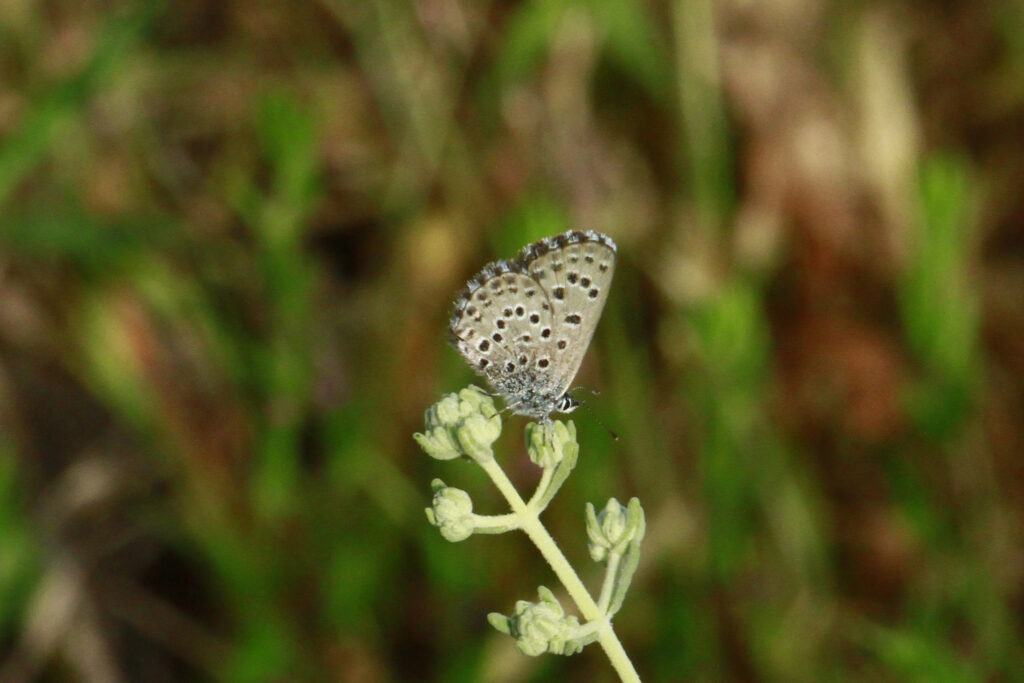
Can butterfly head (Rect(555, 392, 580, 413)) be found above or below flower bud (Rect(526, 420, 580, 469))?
below

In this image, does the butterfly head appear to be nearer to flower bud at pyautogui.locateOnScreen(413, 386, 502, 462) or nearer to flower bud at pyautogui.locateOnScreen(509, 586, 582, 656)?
flower bud at pyautogui.locateOnScreen(413, 386, 502, 462)

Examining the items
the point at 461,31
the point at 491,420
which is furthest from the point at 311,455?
the point at 491,420

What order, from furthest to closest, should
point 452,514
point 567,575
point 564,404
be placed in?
point 564,404, point 452,514, point 567,575

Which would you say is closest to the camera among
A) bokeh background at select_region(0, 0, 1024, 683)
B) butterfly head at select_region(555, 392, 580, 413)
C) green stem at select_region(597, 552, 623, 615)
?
green stem at select_region(597, 552, 623, 615)

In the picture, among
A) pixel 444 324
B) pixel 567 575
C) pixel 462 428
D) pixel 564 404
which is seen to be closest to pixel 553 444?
pixel 462 428

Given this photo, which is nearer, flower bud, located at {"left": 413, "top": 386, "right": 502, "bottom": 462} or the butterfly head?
flower bud, located at {"left": 413, "top": 386, "right": 502, "bottom": 462}

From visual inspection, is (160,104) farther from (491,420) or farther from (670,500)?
(491,420)

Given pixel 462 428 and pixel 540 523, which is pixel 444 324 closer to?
pixel 462 428

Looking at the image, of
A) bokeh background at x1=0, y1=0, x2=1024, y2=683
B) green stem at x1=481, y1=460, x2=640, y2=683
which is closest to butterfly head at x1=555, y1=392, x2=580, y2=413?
green stem at x1=481, y1=460, x2=640, y2=683
